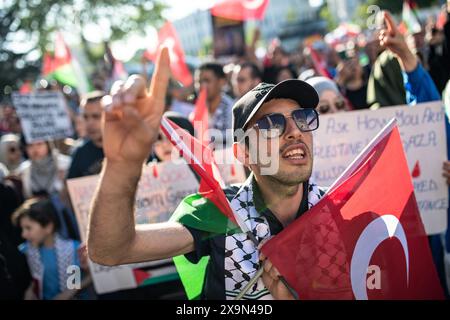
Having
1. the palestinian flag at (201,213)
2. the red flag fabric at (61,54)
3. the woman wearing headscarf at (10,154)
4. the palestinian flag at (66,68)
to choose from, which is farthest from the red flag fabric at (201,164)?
the red flag fabric at (61,54)

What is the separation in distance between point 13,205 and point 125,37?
68.7ft

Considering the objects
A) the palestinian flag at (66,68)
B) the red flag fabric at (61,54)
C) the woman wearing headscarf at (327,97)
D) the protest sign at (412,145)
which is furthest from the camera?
the red flag fabric at (61,54)

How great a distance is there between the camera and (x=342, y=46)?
1240cm

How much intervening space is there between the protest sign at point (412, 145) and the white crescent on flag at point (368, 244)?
168 centimetres

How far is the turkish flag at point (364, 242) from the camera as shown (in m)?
2.10

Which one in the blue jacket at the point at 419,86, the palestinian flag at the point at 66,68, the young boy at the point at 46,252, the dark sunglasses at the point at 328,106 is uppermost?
the palestinian flag at the point at 66,68

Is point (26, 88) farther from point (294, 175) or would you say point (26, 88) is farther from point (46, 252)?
point (294, 175)

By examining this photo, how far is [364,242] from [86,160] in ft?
10.7

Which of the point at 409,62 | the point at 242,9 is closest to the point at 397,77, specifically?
the point at 409,62

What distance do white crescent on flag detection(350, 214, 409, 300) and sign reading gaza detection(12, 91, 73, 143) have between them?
4938 mm

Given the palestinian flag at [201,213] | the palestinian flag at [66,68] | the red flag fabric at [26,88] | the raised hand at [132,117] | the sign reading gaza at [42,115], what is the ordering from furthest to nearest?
the red flag fabric at [26,88] → the palestinian flag at [66,68] → the sign reading gaza at [42,115] → the palestinian flag at [201,213] → the raised hand at [132,117]

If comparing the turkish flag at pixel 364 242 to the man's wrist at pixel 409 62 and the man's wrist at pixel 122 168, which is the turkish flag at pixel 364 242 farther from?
the man's wrist at pixel 409 62

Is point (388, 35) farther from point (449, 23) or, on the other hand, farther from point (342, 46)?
point (342, 46)

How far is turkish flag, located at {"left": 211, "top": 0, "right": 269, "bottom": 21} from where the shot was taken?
7.74 metres
